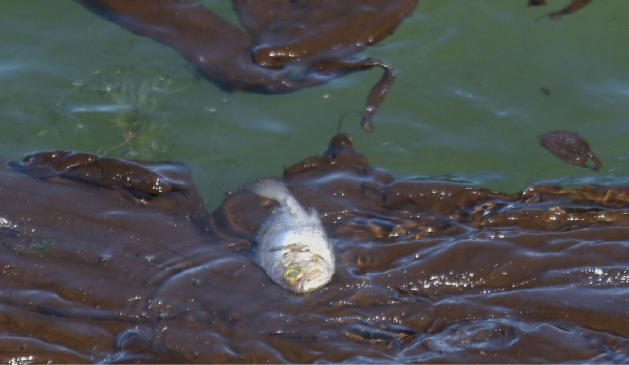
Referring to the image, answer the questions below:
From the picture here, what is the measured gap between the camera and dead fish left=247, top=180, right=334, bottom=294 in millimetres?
4496

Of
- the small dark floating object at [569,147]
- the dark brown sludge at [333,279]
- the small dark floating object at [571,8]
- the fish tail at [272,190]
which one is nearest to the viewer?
the dark brown sludge at [333,279]

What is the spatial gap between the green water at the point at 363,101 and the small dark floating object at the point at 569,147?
83mm

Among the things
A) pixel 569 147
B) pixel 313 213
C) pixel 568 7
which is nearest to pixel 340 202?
pixel 313 213

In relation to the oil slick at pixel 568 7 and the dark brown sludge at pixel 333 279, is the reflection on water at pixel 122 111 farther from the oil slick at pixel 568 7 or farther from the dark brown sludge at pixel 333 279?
the oil slick at pixel 568 7

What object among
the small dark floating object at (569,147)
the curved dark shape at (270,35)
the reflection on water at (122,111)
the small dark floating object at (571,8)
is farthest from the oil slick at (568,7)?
the reflection on water at (122,111)

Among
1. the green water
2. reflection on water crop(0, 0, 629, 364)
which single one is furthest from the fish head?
the green water

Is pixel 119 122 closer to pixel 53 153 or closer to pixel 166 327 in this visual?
pixel 53 153

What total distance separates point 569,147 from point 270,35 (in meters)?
3.28

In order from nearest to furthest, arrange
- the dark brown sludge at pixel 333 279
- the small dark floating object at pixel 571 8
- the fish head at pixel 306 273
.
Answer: the dark brown sludge at pixel 333 279 → the fish head at pixel 306 273 → the small dark floating object at pixel 571 8

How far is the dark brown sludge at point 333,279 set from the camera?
161 inches

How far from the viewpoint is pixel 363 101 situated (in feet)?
20.5

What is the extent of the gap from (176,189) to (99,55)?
2.16 meters

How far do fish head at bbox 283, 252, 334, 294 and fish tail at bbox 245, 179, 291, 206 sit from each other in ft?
2.52

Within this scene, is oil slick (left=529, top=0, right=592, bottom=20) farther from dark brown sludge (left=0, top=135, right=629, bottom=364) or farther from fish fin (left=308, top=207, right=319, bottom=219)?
fish fin (left=308, top=207, right=319, bottom=219)
